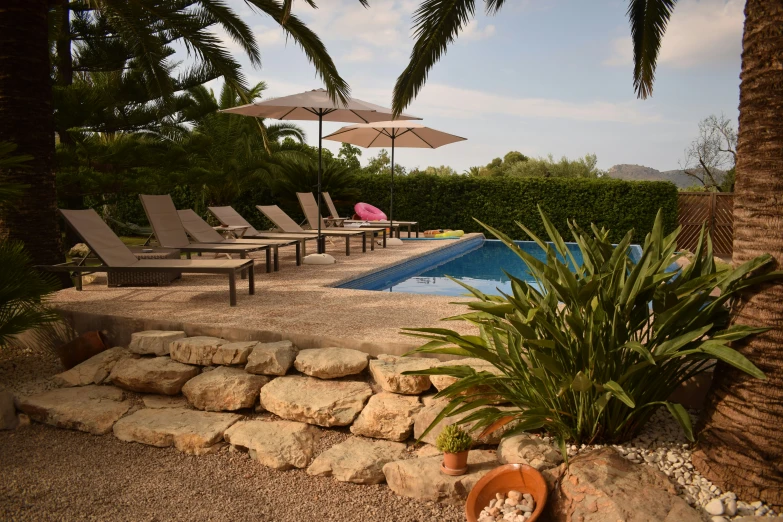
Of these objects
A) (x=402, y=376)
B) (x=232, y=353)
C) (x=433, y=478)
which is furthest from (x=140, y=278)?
(x=433, y=478)

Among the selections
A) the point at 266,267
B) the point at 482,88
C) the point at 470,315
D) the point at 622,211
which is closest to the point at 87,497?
the point at 470,315

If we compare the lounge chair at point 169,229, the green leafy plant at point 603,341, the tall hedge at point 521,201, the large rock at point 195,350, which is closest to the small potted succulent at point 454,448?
the green leafy plant at point 603,341

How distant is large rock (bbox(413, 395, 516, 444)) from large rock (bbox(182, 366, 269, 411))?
1.22 metres

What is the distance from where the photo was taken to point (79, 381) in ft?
15.9

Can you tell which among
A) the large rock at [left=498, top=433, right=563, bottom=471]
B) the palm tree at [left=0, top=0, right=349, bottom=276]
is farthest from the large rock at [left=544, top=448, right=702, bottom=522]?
the palm tree at [left=0, top=0, right=349, bottom=276]

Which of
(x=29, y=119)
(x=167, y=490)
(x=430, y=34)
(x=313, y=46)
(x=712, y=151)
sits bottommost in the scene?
(x=167, y=490)

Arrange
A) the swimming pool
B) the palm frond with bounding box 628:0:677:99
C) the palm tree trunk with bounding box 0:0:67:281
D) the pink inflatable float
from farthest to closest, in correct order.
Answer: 1. the pink inflatable float
2. the swimming pool
3. the palm tree trunk with bounding box 0:0:67:281
4. the palm frond with bounding box 628:0:677:99

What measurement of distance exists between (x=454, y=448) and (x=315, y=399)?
117cm

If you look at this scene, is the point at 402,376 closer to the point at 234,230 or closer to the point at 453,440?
the point at 453,440

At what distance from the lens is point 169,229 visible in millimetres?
8242

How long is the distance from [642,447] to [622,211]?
14395 mm

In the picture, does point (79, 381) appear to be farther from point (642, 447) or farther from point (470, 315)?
point (642, 447)

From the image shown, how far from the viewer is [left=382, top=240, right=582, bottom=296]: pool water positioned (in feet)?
29.9

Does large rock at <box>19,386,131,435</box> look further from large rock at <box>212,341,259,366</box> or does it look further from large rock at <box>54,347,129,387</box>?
large rock at <box>212,341,259,366</box>
